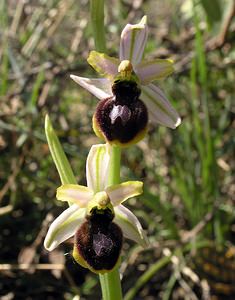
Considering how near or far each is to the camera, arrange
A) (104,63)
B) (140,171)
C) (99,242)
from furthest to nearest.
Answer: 1. (140,171)
2. (104,63)
3. (99,242)

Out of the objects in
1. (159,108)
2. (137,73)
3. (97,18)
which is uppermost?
(97,18)

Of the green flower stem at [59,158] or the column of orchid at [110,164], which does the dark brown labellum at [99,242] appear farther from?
the green flower stem at [59,158]

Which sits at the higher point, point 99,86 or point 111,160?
point 99,86

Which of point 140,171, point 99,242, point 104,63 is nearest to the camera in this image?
point 99,242

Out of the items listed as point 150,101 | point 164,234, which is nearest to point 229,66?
point 164,234

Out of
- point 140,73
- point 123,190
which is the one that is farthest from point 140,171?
point 123,190

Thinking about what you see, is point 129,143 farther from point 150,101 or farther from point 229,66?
point 229,66

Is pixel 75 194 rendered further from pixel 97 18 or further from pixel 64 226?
pixel 97 18
